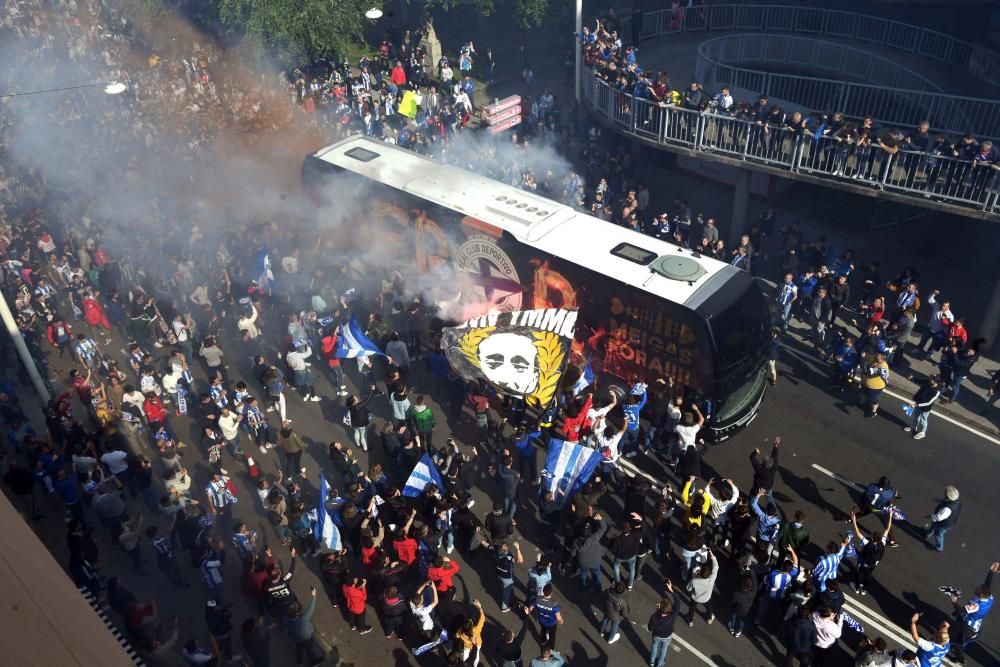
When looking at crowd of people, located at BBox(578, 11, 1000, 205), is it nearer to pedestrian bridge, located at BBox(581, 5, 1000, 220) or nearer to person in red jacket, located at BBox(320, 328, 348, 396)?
pedestrian bridge, located at BBox(581, 5, 1000, 220)

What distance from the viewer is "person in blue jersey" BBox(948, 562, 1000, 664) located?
9844 mm

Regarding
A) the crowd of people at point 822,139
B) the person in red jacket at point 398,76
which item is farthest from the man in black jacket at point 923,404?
the person in red jacket at point 398,76

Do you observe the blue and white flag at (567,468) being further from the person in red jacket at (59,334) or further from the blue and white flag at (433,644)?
the person in red jacket at (59,334)

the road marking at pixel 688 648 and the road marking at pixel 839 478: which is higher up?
the road marking at pixel 839 478

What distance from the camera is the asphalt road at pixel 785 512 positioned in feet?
36.2

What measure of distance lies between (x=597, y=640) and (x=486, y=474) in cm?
390

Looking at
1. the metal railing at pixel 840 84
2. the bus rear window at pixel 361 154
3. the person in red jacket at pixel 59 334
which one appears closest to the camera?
the person in red jacket at pixel 59 334

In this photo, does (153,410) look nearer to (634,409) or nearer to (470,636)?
(470,636)

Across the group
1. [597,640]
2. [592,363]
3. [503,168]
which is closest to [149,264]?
[503,168]

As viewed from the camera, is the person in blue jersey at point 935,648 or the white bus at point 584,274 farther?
the white bus at point 584,274

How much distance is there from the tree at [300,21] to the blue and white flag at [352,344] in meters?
15.4

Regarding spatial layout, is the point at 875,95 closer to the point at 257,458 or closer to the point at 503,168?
the point at 503,168

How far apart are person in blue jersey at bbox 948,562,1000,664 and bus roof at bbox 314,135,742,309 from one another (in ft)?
18.3

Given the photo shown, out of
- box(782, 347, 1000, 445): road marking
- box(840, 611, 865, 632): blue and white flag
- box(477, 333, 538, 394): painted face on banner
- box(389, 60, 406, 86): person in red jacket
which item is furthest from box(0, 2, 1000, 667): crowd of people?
box(389, 60, 406, 86): person in red jacket
